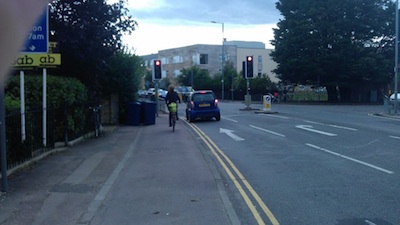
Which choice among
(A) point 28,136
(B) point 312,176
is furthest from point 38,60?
(B) point 312,176

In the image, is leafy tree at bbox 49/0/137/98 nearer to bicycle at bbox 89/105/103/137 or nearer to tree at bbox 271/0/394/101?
bicycle at bbox 89/105/103/137

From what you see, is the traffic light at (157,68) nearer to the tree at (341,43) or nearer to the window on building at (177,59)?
the tree at (341,43)

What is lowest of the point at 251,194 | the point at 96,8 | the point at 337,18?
the point at 251,194

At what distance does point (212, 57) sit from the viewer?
85.3 m

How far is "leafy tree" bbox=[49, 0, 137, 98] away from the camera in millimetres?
15305

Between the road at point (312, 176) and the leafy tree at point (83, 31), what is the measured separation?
4.94 m

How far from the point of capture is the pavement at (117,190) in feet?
20.3

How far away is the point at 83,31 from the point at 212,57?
232 feet

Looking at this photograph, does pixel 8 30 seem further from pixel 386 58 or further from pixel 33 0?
pixel 386 58

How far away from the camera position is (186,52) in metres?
87.4

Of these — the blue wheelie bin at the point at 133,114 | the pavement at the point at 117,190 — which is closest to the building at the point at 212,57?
the blue wheelie bin at the point at 133,114

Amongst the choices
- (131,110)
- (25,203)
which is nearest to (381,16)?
(131,110)

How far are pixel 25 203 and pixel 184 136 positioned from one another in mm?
10081

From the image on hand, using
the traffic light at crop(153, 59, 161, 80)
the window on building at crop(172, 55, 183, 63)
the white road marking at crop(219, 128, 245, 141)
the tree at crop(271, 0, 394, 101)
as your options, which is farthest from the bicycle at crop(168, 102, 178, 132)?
the window on building at crop(172, 55, 183, 63)
